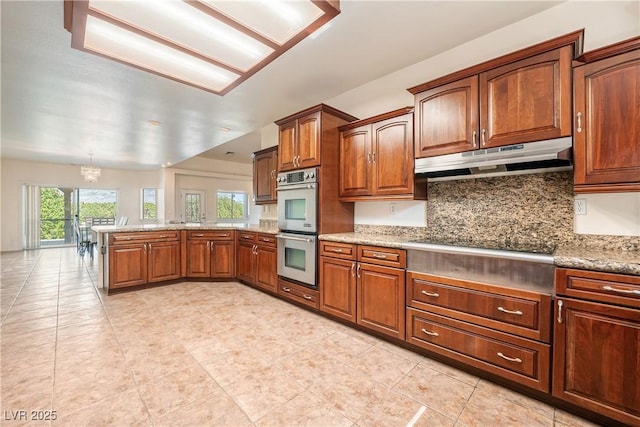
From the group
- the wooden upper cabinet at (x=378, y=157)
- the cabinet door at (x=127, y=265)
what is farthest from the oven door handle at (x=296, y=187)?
the cabinet door at (x=127, y=265)

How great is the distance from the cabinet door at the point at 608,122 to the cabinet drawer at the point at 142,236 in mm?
4666

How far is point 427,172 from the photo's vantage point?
91.7 inches

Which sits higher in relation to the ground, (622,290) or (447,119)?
(447,119)

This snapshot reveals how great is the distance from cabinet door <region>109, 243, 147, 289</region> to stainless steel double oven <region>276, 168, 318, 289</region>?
83.8 inches

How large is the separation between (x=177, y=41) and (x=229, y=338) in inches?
101

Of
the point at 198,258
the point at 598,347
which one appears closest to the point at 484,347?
the point at 598,347

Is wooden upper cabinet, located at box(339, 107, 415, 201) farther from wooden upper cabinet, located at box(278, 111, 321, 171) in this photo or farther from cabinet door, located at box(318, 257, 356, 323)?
cabinet door, located at box(318, 257, 356, 323)

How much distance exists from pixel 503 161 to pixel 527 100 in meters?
0.42

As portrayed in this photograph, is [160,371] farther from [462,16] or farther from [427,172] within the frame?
[462,16]

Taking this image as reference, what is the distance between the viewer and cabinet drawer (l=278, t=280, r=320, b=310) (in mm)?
2980

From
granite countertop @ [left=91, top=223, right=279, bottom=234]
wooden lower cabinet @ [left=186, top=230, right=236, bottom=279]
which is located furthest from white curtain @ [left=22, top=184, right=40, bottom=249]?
wooden lower cabinet @ [left=186, top=230, right=236, bottom=279]

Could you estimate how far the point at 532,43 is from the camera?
211 centimetres

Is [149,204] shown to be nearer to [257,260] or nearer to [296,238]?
[257,260]

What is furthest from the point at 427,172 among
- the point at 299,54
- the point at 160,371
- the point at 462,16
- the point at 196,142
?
the point at 196,142
